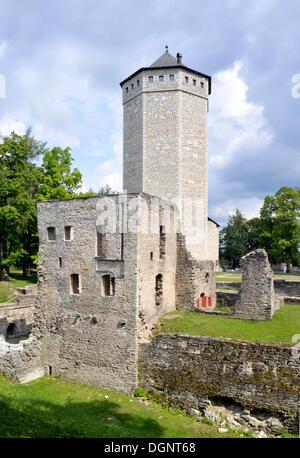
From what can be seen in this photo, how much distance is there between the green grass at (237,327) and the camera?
40.4 feet

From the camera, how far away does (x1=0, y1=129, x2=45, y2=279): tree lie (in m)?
26.6

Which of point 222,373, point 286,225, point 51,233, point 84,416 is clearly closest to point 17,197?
point 51,233

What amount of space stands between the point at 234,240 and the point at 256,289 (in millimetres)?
40267

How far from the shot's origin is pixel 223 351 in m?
11.2

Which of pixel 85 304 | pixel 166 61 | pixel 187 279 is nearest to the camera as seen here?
pixel 85 304

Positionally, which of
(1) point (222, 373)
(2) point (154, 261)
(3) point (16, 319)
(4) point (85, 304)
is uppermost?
(2) point (154, 261)

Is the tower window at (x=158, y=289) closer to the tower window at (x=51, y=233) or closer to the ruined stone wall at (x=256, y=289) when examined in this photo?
the ruined stone wall at (x=256, y=289)

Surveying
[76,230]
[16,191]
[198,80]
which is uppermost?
[198,80]

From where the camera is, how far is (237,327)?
44.9ft

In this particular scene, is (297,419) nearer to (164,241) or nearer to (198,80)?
(164,241)

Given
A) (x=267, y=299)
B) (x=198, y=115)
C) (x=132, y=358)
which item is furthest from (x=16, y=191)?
(x=267, y=299)

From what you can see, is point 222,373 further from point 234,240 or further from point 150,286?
point 234,240

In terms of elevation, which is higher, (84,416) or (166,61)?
(166,61)

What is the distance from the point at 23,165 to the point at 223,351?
24667 mm
